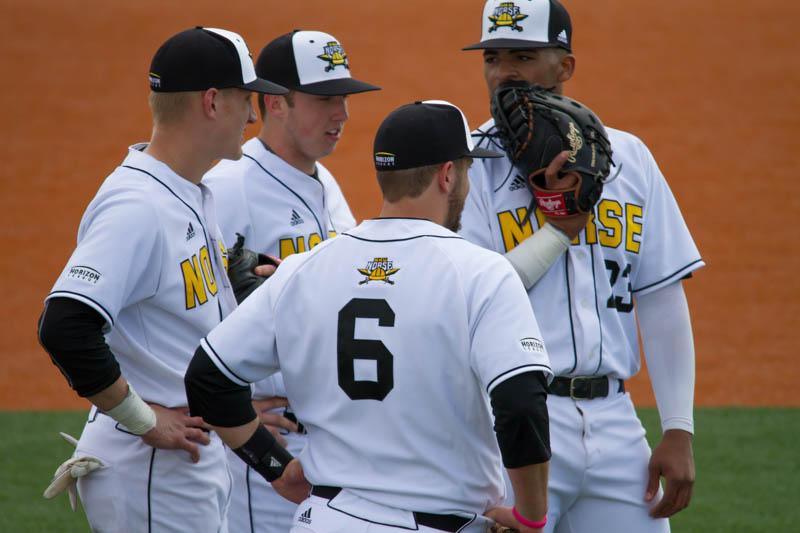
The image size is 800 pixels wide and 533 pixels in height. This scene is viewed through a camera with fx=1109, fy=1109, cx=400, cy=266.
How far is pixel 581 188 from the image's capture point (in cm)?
335

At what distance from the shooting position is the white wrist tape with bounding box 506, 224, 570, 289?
3338 millimetres

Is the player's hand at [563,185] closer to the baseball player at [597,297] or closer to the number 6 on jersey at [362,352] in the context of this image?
the baseball player at [597,297]

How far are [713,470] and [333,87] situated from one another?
4.32m

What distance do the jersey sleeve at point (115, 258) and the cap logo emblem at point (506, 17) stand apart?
1.28 meters

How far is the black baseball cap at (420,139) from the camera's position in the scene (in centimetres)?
288

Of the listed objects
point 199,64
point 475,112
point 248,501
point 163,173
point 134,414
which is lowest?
point 475,112

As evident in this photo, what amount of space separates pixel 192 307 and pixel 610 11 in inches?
583

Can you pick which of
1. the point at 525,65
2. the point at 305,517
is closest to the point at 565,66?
the point at 525,65

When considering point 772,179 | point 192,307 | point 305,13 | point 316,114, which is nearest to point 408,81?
point 305,13

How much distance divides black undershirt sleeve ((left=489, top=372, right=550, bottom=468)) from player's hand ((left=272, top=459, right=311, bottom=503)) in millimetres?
677

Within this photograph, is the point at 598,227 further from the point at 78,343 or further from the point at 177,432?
the point at 78,343

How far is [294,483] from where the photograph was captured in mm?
3092

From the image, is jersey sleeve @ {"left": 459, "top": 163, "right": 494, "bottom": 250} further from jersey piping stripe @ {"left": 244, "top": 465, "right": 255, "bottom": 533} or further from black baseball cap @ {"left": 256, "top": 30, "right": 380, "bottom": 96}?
jersey piping stripe @ {"left": 244, "top": 465, "right": 255, "bottom": 533}

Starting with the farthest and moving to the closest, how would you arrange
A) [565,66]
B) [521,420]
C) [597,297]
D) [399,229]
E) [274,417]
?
[274,417]
[565,66]
[597,297]
[399,229]
[521,420]
